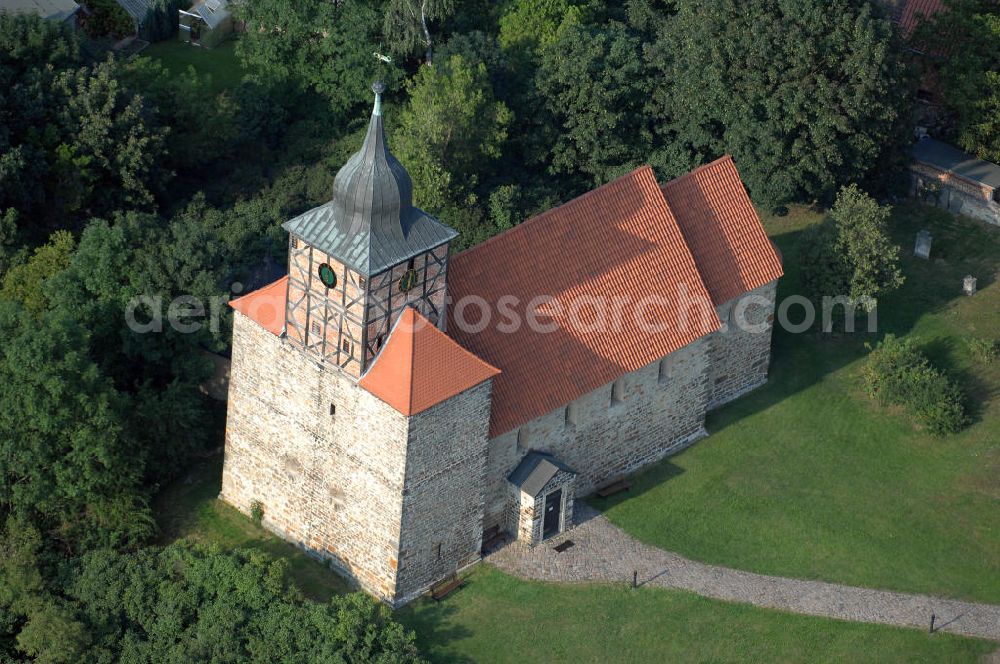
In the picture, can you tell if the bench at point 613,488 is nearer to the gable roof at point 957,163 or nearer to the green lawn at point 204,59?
the gable roof at point 957,163

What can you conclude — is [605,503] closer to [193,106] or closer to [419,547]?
[419,547]

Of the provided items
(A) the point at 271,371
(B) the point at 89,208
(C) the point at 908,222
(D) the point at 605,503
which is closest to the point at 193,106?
(B) the point at 89,208

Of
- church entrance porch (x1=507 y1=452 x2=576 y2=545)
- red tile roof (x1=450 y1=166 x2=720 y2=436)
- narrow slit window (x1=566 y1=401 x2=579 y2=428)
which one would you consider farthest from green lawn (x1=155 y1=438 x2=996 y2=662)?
red tile roof (x1=450 y1=166 x2=720 y2=436)

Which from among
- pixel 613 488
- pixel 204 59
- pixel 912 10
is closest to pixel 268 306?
pixel 613 488

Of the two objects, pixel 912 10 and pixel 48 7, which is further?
pixel 912 10

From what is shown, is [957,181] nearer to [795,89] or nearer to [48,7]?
[795,89]

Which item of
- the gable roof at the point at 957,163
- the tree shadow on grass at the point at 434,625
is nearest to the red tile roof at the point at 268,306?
the tree shadow on grass at the point at 434,625

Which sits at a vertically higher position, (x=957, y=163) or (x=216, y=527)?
(x=957, y=163)
